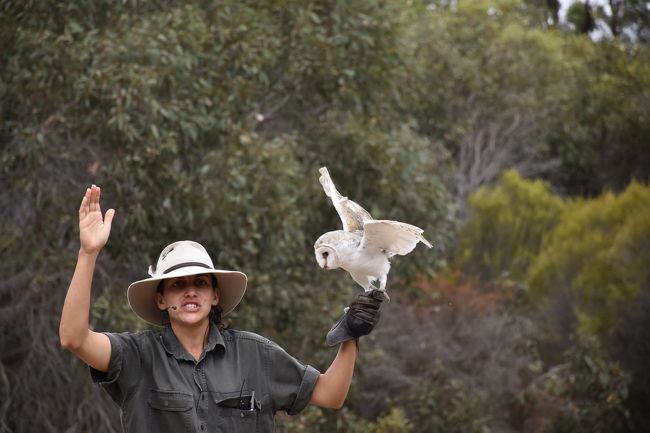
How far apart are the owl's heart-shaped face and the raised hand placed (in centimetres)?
58

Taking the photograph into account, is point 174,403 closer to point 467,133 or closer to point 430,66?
point 430,66

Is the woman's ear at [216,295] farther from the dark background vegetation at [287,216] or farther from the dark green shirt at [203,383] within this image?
the dark background vegetation at [287,216]

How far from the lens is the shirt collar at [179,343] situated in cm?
323

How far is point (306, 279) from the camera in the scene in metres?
9.23

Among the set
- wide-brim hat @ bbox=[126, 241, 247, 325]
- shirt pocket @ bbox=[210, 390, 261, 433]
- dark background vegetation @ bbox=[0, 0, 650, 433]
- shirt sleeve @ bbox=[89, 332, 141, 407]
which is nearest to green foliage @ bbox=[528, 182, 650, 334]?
dark background vegetation @ bbox=[0, 0, 650, 433]

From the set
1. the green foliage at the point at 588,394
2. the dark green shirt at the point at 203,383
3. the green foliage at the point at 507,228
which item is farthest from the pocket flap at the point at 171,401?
the green foliage at the point at 507,228

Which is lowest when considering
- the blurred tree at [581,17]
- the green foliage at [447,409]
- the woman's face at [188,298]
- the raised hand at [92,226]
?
the blurred tree at [581,17]

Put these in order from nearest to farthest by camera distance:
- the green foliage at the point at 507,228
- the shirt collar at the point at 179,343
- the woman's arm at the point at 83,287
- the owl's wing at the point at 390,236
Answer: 1. the woman's arm at the point at 83,287
2. the owl's wing at the point at 390,236
3. the shirt collar at the point at 179,343
4. the green foliage at the point at 507,228

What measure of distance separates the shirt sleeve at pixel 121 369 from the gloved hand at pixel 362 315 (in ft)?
1.82

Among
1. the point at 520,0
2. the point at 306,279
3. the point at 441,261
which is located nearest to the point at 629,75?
the point at 520,0

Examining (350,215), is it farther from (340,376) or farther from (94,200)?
(94,200)

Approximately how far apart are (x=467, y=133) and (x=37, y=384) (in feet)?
42.1

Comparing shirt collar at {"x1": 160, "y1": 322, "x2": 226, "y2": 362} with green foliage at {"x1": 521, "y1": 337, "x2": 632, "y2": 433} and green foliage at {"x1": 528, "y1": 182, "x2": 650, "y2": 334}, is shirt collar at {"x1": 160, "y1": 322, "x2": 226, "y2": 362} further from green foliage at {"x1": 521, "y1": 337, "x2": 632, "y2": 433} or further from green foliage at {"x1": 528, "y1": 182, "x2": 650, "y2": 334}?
green foliage at {"x1": 528, "y1": 182, "x2": 650, "y2": 334}

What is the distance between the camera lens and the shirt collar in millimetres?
3229
